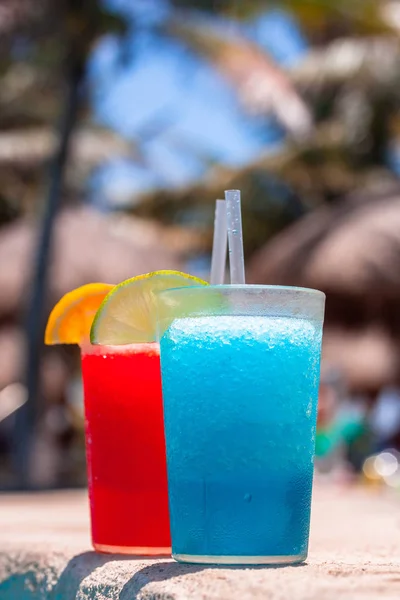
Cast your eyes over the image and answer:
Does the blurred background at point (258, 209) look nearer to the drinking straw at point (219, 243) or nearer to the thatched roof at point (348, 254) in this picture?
the thatched roof at point (348, 254)

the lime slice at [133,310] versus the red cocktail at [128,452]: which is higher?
the lime slice at [133,310]

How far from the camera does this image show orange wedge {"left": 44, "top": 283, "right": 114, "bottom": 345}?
→ 152cm

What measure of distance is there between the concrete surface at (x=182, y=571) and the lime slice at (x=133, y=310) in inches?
11.1

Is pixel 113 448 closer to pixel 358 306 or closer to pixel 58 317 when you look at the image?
pixel 58 317

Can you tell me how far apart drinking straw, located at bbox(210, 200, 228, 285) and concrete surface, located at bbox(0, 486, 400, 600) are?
0.38 m

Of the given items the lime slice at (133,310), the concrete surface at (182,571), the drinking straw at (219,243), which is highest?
the drinking straw at (219,243)

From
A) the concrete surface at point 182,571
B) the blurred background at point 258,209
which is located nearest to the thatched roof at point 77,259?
the blurred background at point 258,209

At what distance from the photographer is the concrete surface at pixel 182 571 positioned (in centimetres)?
101

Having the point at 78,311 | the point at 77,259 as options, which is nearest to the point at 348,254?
the point at 77,259

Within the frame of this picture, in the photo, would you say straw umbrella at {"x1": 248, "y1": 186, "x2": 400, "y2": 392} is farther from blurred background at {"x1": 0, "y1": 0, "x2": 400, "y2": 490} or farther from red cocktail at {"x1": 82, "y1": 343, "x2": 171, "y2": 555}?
red cocktail at {"x1": 82, "y1": 343, "x2": 171, "y2": 555}

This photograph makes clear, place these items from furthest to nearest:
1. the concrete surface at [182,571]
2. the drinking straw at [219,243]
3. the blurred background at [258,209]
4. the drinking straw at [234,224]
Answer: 1. the blurred background at [258,209]
2. the drinking straw at [219,243]
3. the drinking straw at [234,224]
4. the concrete surface at [182,571]

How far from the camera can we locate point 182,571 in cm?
116

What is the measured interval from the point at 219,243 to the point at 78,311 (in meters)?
0.26

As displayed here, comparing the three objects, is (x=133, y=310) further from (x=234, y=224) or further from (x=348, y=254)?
(x=348, y=254)
